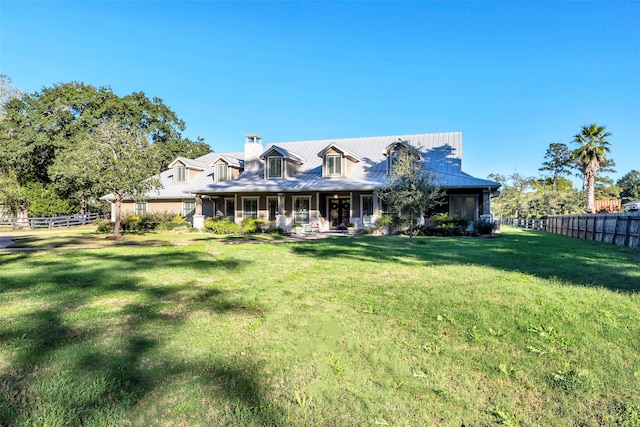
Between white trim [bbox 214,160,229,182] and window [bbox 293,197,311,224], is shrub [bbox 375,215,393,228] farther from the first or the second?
white trim [bbox 214,160,229,182]

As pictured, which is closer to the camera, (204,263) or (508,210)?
(204,263)

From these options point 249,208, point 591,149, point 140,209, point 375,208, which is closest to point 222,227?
point 249,208

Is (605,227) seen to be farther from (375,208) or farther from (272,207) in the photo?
(272,207)

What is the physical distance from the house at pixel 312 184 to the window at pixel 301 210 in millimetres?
67

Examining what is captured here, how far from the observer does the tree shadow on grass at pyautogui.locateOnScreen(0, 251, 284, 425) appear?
279 centimetres

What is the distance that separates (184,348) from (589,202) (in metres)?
38.2

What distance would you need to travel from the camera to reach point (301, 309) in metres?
5.04

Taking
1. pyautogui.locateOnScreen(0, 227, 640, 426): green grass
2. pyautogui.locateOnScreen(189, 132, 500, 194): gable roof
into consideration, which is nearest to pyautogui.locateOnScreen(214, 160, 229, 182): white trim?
pyautogui.locateOnScreen(189, 132, 500, 194): gable roof

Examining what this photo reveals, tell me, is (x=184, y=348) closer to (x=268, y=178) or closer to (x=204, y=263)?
(x=204, y=263)

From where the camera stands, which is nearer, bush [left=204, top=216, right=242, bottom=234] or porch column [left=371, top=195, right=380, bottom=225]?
porch column [left=371, top=195, right=380, bottom=225]

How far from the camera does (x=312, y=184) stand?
22703mm

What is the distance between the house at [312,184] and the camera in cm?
2169

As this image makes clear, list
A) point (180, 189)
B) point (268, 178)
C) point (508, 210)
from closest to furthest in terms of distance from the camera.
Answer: point (268, 178) < point (180, 189) < point (508, 210)

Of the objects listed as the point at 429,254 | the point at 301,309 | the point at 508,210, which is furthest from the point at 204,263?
the point at 508,210
